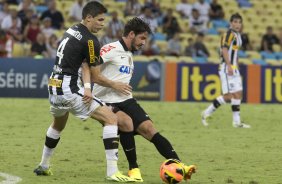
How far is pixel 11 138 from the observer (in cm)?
1428

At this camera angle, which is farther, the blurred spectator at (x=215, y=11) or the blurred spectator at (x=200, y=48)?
the blurred spectator at (x=215, y=11)

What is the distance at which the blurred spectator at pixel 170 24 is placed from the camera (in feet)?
88.2

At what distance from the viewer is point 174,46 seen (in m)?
25.7

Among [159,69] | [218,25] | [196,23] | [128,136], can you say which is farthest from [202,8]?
[128,136]

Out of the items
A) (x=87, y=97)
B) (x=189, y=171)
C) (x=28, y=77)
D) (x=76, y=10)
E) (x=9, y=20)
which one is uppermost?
(x=87, y=97)

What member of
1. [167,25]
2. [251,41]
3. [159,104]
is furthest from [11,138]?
[251,41]

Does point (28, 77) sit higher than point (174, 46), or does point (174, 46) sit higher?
point (174, 46)

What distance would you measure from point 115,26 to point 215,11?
5512mm

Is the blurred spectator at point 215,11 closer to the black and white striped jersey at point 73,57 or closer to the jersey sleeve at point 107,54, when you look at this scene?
the jersey sleeve at point 107,54

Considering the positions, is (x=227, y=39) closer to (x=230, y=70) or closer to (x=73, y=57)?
(x=230, y=70)

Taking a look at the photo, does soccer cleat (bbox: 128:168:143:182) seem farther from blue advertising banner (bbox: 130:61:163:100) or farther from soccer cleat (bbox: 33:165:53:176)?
blue advertising banner (bbox: 130:61:163:100)

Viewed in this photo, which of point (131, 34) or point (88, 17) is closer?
point (88, 17)

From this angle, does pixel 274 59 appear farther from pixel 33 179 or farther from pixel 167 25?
pixel 33 179

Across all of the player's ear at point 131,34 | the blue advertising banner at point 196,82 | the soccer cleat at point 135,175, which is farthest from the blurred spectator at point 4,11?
the soccer cleat at point 135,175
